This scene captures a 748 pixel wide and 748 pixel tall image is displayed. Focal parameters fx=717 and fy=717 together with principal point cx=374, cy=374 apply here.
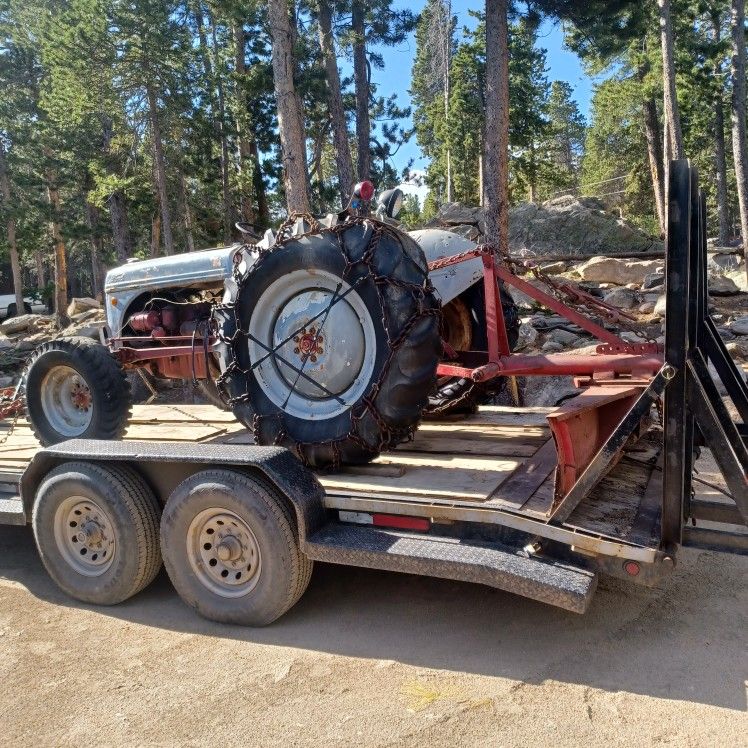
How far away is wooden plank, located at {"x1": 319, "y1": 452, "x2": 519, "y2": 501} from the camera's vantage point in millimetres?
3799

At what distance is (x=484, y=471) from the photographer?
4199 mm

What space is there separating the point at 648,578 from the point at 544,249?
71.5ft

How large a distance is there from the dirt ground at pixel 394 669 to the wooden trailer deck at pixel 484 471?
0.60 metres

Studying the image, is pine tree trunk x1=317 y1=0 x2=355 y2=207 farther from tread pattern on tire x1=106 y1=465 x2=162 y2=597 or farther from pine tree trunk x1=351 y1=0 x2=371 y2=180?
tread pattern on tire x1=106 y1=465 x2=162 y2=597

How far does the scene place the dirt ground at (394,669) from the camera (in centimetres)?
300

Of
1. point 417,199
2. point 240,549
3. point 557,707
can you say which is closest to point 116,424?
point 240,549

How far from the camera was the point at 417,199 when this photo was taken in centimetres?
6694

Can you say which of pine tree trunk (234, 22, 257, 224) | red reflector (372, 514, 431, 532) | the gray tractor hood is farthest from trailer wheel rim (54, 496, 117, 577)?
pine tree trunk (234, 22, 257, 224)

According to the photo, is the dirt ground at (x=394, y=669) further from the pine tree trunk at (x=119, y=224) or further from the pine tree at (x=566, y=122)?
the pine tree at (x=566, y=122)

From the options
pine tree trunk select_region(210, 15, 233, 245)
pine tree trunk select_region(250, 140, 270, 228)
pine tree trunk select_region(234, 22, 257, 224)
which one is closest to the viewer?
pine tree trunk select_region(210, 15, 233, 245)

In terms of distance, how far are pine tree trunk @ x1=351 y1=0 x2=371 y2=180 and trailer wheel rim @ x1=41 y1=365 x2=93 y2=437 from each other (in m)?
18.2

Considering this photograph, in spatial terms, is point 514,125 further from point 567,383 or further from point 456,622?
point 456,622

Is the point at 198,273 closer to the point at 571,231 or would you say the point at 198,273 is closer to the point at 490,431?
the point at 490,431

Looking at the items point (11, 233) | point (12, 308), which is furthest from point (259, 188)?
point (12, 308)
